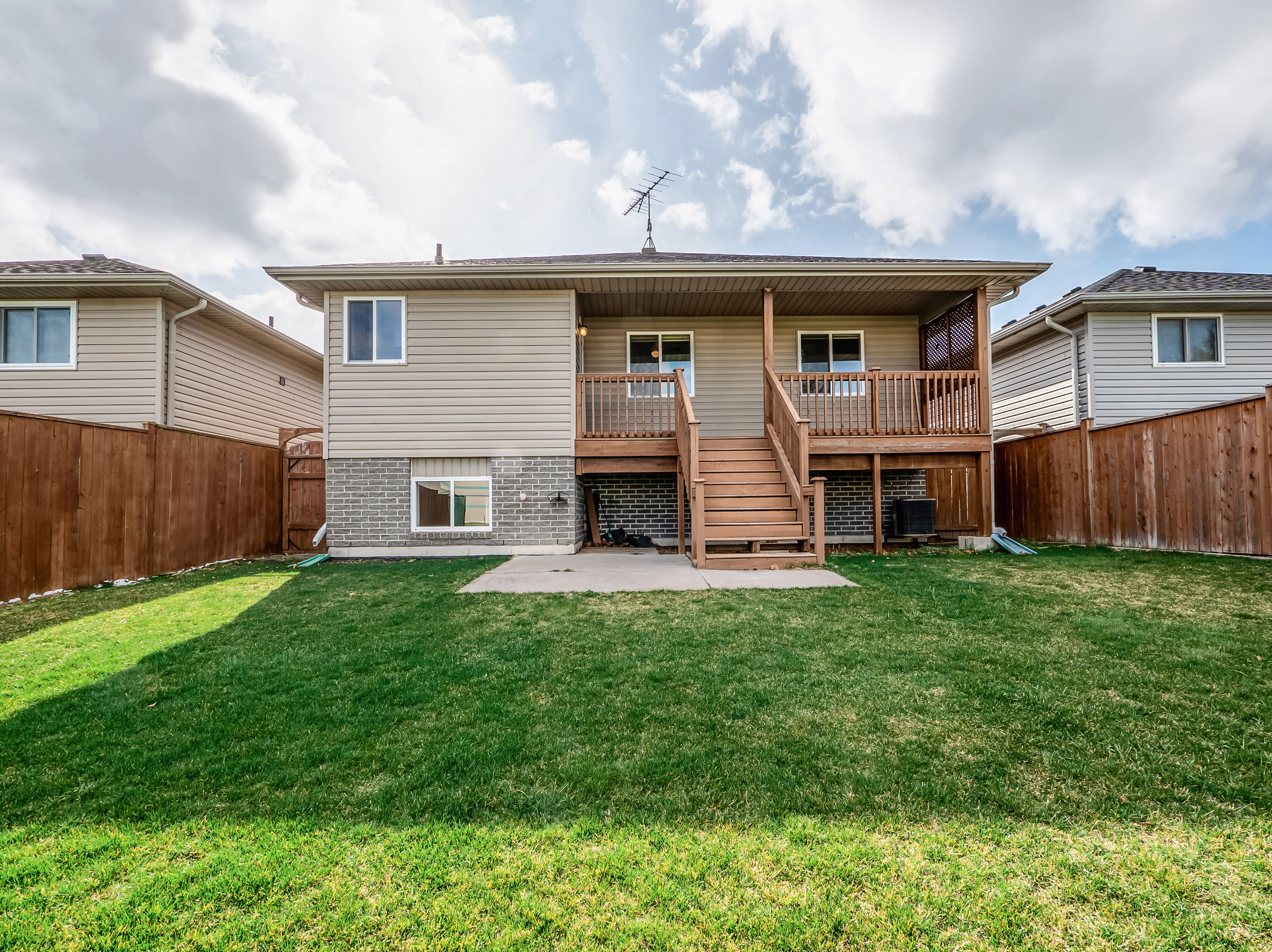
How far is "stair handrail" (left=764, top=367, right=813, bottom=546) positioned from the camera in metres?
7.35

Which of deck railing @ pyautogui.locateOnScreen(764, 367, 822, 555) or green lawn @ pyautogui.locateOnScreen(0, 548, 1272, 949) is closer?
green lawn @ pyautogui.locateOnScreen(0, 548, 1272, 949)

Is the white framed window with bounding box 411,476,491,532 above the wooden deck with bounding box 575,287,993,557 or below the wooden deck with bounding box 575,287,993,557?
below

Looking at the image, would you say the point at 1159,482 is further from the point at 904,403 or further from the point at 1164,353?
the point at 1164,353

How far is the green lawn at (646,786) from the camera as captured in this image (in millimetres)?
1456

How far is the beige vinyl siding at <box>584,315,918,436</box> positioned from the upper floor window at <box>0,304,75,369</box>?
344 inches

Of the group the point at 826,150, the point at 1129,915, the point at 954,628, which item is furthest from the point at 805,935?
the point at 826,150

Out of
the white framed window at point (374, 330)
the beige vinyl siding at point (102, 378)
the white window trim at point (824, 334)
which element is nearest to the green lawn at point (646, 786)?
the white framed window at point (374, 330)

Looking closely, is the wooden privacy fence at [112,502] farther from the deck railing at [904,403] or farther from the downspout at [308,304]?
the deck railing at [904,403]

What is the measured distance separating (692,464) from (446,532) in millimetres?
4394

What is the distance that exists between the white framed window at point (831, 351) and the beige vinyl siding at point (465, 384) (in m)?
4.79

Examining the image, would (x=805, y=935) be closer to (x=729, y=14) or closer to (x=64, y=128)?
(x=729, y=14)

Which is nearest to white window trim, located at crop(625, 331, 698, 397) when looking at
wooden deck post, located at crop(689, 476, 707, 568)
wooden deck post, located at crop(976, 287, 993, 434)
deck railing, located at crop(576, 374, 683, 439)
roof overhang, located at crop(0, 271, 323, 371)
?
deck railing, located at crop(576, 374, 683, 439)

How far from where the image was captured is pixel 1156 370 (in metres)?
10.7

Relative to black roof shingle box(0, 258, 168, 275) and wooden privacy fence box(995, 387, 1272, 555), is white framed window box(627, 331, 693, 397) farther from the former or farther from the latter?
black roof shingle box(0, 258, 168, 275)
